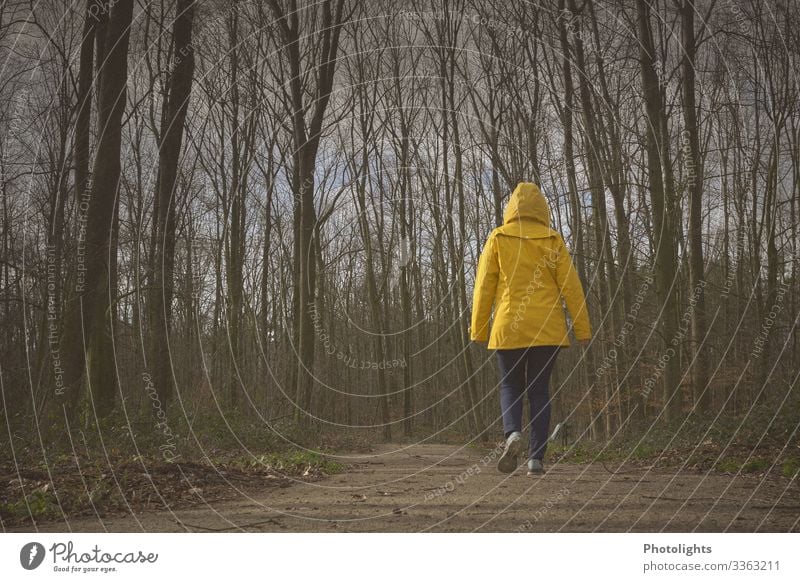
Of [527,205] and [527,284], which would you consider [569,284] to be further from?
[527,205]

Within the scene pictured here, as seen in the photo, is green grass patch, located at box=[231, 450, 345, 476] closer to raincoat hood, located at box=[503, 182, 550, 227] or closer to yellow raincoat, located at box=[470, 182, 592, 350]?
yellow raincoat, located at box=[470, 182, 592, 350]

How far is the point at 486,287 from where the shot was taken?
5641mm

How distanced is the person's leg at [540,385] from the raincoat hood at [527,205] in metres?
1.08

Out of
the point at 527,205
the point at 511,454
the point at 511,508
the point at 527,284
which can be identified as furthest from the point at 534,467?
the point at 527,205

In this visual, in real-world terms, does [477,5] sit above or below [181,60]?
above

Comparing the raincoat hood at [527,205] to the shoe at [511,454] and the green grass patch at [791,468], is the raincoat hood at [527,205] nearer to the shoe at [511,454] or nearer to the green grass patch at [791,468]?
the shoe at [511,454]

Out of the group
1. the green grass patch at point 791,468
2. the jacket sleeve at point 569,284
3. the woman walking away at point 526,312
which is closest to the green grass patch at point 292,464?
the woman walking away at point 526,312

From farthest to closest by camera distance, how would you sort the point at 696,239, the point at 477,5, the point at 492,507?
the point at 477,5, the point at 696,239, the point at 492,507

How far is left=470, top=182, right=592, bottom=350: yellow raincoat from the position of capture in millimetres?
5379

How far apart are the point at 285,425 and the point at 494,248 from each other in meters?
→ 7.01

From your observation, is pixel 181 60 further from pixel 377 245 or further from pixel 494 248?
pixel 377 245

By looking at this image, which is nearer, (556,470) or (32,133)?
(32,133)
